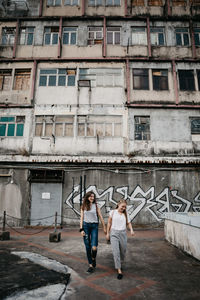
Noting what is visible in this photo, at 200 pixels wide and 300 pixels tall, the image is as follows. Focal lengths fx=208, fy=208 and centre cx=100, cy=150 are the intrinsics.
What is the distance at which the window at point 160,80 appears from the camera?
1535cm

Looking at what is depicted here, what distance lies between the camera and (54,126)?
14.7m

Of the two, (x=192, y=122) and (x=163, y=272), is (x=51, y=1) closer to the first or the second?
(x=192, y=122)

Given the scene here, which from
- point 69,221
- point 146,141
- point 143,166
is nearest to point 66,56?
point 146,141

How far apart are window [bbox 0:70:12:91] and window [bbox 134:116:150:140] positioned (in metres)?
9.95

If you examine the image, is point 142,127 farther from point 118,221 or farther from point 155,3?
point 155,3

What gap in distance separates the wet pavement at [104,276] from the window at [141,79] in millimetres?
11481

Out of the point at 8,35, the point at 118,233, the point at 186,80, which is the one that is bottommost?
the point at 118,233

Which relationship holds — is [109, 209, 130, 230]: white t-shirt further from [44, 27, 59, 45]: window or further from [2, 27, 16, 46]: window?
[2, 27, 16, 46]: window

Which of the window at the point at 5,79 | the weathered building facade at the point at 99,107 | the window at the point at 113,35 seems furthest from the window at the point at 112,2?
the window at the point at 5,79

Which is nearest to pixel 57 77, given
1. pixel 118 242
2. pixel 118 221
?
pixel 118 221

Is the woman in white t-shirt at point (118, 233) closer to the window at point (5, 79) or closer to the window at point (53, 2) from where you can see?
the window at point (5, 79)

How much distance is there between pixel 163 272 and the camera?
5.06 m

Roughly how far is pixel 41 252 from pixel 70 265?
6.24ft

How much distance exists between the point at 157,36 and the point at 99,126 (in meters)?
8.85
